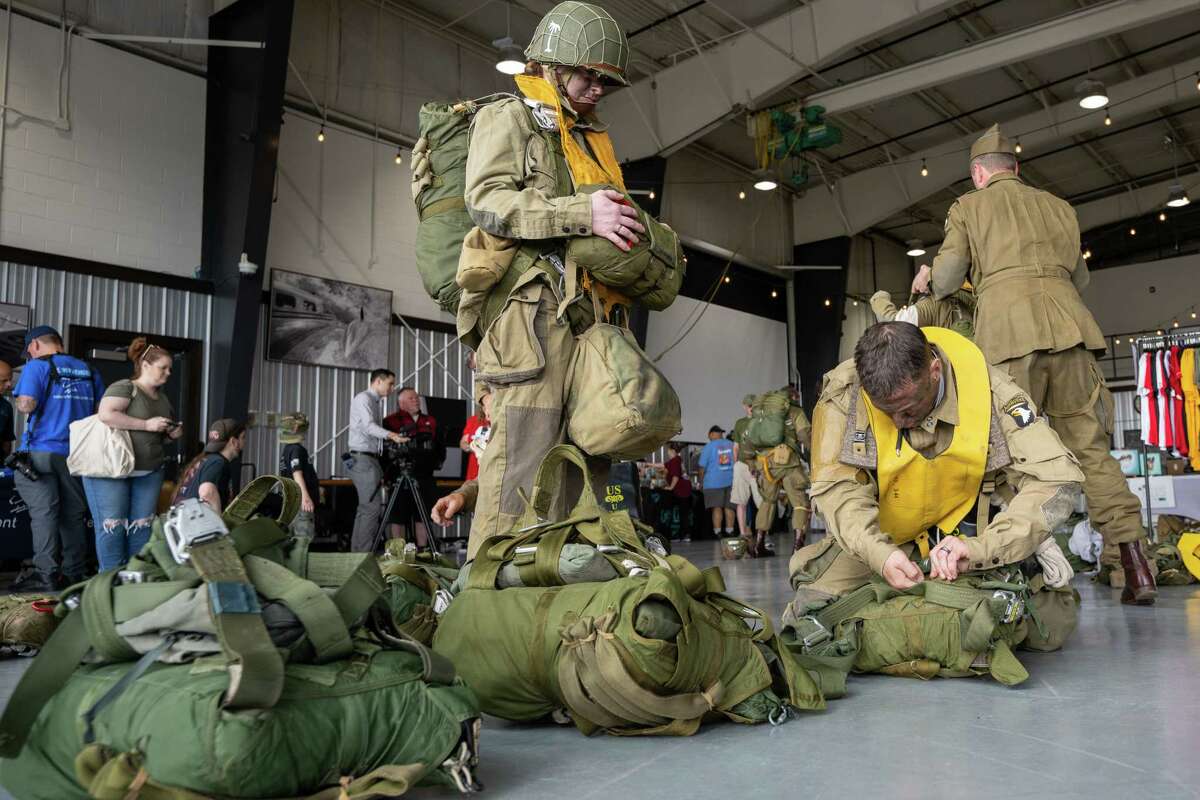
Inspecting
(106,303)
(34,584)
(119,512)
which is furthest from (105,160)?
→ (119,512)

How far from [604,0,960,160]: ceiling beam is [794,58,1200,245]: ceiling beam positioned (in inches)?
222

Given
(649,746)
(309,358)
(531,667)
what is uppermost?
(309,358)

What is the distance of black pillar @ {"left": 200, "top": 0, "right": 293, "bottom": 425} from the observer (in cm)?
992

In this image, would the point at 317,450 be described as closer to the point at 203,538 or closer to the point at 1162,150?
the point at 203,538

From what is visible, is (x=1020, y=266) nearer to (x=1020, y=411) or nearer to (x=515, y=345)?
(x=1020, y=411)

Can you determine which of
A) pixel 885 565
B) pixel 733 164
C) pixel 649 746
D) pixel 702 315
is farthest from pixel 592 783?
pixel 733 164

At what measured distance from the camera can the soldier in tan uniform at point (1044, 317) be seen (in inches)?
153

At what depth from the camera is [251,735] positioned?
1192mm

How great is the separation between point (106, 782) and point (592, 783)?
0.71 m

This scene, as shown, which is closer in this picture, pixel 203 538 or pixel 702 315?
pixel 203 538

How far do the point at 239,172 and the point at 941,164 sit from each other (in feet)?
41.8

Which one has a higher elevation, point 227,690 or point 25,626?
point 227,690

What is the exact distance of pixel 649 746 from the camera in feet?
5.77

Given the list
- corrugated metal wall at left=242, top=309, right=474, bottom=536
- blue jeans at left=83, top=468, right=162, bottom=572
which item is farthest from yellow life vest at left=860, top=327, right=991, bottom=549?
corrugated metal wall at left=242, top=309, right=474, bottom=536
